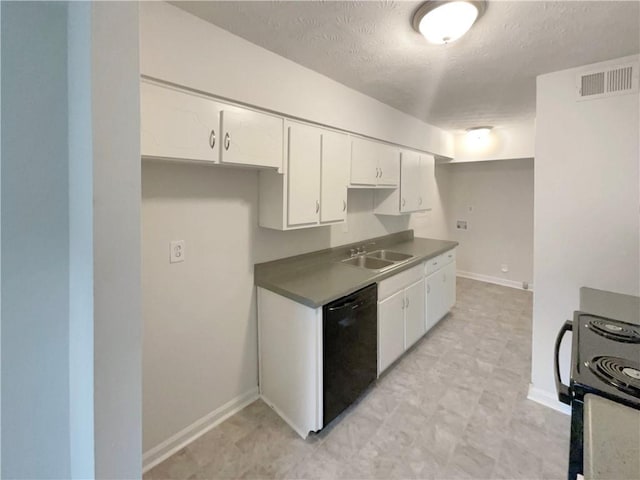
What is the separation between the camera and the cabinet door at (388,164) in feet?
9.64

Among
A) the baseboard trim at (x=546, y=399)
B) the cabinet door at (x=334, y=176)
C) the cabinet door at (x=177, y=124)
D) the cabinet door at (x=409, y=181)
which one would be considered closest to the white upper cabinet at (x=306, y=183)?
the cabinet door at (x=334, y=176)

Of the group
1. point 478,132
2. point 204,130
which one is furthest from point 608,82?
point 204,130

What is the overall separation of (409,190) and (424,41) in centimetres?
180

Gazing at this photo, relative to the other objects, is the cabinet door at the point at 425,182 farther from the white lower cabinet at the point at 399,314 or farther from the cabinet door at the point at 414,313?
the cabinet door at the point at 414,313

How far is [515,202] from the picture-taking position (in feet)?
16.0

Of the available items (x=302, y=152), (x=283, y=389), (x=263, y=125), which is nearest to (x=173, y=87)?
(x=263, y=125)

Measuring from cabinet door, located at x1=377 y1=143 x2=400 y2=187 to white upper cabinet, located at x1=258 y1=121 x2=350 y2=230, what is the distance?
605 millimetres

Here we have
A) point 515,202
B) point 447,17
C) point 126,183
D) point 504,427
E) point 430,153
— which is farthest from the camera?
point 515,202

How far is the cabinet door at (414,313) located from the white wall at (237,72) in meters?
1.51

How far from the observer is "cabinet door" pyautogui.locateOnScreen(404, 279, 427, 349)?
9.16 ft

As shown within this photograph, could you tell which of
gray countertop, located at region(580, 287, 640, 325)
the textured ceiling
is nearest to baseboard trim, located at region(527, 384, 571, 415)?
gray countertop, located at region(580, 287, 640, 325)

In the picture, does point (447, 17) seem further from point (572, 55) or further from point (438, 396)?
point (438, 396)

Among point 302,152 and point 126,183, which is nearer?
point 126,183

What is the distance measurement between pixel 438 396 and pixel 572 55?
8.01ft
